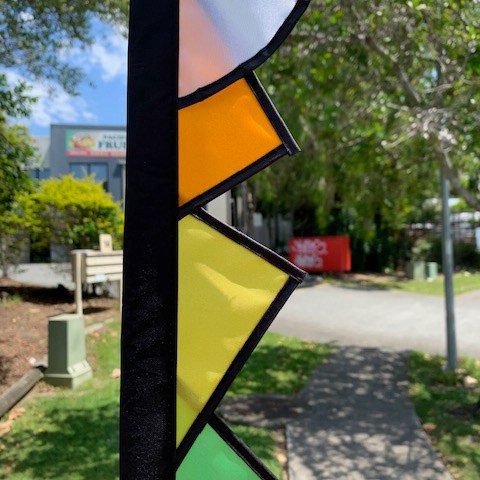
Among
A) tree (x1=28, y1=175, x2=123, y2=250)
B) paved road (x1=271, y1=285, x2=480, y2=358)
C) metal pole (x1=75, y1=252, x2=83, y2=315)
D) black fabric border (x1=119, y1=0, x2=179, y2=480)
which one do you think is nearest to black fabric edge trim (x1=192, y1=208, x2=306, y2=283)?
black fabric border (x1=119, y1=0, x2=179, y2=480)

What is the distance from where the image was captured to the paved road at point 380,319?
30.2ft

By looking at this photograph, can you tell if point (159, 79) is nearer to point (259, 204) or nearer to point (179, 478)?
point (179, 478)

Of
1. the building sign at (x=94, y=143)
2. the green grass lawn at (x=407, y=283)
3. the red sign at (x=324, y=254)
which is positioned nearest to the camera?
the green grass lawn at (x=407, y=283)

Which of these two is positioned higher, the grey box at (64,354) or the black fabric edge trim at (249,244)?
the black fabric edge trim at (249,244)

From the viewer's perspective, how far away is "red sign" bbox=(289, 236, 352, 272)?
1966 centimetres

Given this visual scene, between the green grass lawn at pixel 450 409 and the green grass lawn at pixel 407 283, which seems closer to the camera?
the green grass lawn at pixel 450 409

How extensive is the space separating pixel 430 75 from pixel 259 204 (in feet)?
44.6

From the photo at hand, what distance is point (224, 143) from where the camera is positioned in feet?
5.33

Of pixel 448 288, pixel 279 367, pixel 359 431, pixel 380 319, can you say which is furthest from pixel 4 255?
pixel 448 288

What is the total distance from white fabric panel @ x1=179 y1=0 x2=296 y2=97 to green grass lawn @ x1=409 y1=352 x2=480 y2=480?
394 centimetres

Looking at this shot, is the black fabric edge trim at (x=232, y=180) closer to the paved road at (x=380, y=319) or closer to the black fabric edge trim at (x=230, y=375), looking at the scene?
the black fabric edge trim at (x=230, y=375)

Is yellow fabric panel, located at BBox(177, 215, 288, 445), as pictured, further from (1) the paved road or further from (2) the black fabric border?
(1) the paved road

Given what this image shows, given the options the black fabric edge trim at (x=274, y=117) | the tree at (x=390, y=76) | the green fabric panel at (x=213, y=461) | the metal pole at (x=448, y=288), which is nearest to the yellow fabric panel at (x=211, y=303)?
the green fabric panel at (x=213, y=461)

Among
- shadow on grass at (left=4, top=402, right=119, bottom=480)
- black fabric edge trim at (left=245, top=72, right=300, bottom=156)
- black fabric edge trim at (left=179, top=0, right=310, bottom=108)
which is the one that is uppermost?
black fabric edge trim at (left=179, top=0, right=310, bottom=108)
